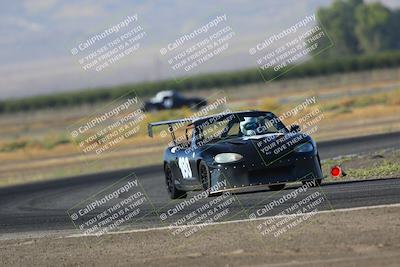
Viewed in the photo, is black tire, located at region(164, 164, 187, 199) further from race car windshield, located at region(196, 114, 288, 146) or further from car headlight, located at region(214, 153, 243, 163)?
car headlight, located at region(214, 153, 243, 163)

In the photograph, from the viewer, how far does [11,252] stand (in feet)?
41.1

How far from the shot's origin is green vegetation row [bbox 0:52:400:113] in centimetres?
10500

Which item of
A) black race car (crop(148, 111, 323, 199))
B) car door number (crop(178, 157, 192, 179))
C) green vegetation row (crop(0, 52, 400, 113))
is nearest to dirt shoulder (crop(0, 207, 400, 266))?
black race car (crop(148, 111, 323, 199))

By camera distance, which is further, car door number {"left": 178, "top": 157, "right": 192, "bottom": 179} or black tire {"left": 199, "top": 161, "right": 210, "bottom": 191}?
car door number {"left": 178, "top": 157, "right": 192, "bottom": 179}

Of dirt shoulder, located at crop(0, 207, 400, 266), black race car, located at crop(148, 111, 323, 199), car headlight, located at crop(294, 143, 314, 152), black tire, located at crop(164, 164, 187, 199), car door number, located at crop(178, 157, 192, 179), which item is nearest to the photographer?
dirt shoulder, located at crop(0, 207, 400, 266)

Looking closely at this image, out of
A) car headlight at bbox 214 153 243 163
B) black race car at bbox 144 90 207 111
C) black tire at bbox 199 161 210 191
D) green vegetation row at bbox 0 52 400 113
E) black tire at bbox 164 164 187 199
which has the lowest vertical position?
green vegetation row at bbox 0 52 400 113

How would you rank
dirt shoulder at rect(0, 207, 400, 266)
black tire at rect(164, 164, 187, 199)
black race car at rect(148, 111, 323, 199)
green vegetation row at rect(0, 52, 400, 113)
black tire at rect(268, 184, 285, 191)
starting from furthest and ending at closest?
green vegetation row at rect(0, 52, 400, 113), black tire at rect(164, 164, 187, 199), black tire at rect(268, 184, 285, 191), black race car at rect(148, 111, 323, 199), dirt shoulder at rect(0, 207, 400, 266)

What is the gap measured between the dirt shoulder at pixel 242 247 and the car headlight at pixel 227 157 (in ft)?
8.71

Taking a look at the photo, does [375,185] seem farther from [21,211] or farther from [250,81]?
[250,81]

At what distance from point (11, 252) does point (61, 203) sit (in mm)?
6993

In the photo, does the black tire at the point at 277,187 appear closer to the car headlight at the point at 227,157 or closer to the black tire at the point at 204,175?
the black tire at the point at 204,175

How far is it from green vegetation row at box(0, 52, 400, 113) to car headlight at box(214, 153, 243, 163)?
8734 centimetres

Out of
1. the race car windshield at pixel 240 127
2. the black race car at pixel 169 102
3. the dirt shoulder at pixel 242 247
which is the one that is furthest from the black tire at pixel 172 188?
the black race car at pixel 169 102

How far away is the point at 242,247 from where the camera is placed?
10.8 m
